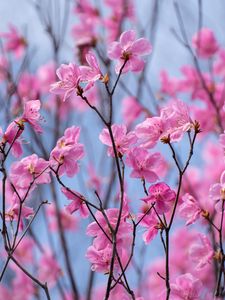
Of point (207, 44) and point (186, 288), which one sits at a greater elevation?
point (207, 44)

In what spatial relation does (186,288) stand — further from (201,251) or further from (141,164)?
(141,164)

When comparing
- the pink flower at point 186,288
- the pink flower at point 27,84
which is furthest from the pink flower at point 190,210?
the pink flower at point 27,84

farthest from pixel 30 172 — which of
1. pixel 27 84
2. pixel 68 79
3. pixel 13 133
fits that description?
pixel 27 84

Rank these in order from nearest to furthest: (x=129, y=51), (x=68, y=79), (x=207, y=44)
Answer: (x=68, y=79) → (x=129, y=51) → (x=207, y=44)

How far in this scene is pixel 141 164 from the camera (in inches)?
80.5

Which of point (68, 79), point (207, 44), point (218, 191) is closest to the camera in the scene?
point (218, 191)

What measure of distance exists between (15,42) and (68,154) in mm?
2779

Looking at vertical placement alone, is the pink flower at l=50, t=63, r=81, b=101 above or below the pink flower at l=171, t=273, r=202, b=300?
above

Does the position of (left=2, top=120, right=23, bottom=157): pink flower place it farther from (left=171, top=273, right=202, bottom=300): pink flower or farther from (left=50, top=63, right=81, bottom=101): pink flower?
(left=171, top=273, right=202, bottom=300): pink flower

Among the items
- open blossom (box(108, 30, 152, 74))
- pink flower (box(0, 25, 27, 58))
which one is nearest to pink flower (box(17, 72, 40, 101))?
pink flower (box(0, 25, 27, 58))

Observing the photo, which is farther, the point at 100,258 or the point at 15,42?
the point at 15,42

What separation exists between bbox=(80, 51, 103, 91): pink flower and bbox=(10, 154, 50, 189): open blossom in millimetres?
300

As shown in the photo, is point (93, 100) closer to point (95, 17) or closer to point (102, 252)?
point (95, 17)

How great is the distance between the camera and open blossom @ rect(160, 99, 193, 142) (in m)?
1.98
